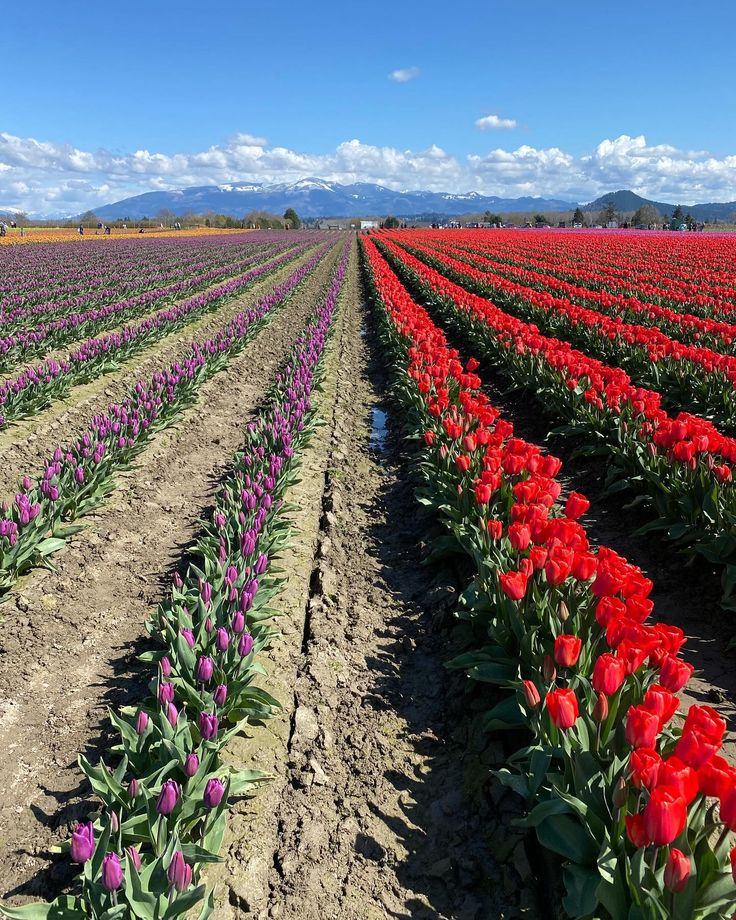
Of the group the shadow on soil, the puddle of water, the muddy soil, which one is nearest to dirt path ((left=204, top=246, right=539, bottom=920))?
the shadow on soil

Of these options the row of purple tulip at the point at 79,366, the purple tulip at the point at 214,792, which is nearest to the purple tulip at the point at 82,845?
the purple tulip at the point at 214,792

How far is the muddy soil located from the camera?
410 centimetres

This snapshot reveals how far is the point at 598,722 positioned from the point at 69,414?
8.49 meters

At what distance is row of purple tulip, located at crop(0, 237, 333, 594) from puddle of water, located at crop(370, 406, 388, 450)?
2.80 m

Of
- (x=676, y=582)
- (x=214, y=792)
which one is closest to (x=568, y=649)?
(x=214, y=792)

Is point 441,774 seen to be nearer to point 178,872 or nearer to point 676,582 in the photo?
point 178,872

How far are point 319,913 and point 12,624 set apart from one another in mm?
3031

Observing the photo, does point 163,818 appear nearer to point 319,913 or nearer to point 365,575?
point 319,913

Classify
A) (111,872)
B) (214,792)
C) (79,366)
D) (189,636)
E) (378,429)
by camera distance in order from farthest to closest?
(79,366)
(378,429)
(189,636)
(214,792)
(111,872)

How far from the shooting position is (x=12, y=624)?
451cm

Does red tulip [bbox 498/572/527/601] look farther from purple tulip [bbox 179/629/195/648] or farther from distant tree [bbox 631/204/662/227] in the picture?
distant tree [bbox 631/204/662/227]

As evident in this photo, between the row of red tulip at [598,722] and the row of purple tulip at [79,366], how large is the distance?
6.43 metres

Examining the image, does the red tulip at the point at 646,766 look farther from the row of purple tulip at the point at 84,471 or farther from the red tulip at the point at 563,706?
the row of purple tulip at the point at 84,471

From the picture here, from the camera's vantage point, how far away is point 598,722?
2.67 meters
